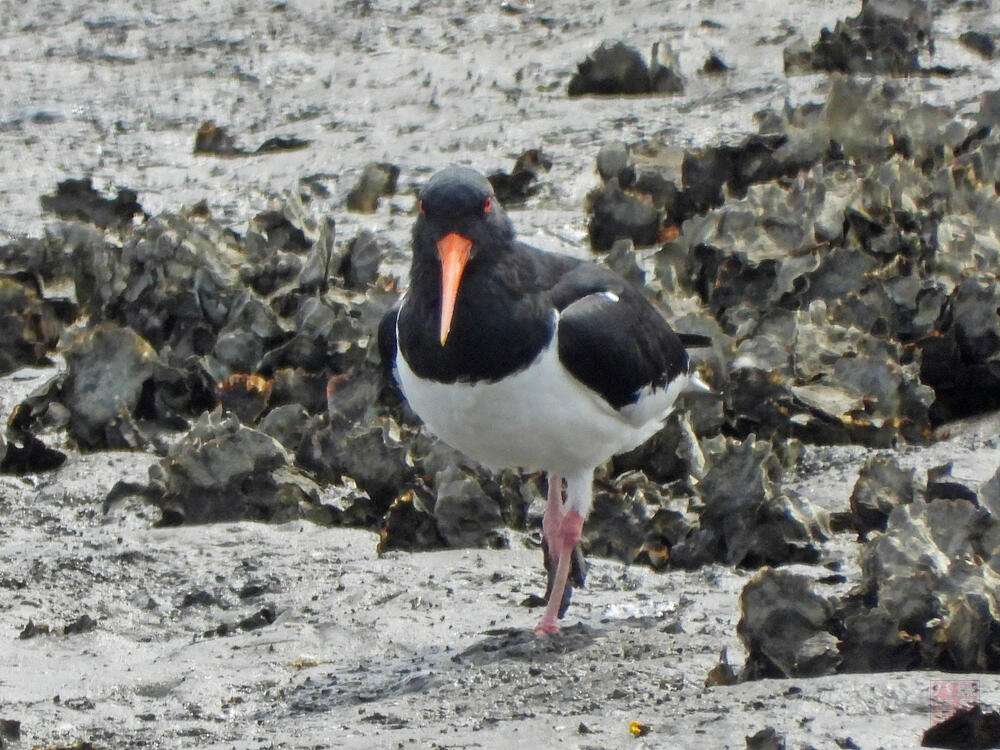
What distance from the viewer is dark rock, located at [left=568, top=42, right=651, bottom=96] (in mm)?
9289

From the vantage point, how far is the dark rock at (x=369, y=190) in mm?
8234

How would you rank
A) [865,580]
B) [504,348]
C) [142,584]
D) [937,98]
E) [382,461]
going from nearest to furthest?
Answer: [865,580] < [504,348] < [142,584] < [382,461] < [937,98]

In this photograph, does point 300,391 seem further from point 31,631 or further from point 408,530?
point 31,631

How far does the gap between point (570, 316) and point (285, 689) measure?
1.41 meters

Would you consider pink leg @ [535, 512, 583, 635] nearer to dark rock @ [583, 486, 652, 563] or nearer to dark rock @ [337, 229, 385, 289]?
dark rock @ [583, 486, 652, 563]

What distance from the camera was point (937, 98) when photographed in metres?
8.83

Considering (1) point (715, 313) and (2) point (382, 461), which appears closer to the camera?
(2) point (382, 461)

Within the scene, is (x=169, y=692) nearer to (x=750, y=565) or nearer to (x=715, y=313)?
(x=750, y=565)

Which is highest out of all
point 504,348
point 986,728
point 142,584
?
point 504,348

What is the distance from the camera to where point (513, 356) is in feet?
15.4

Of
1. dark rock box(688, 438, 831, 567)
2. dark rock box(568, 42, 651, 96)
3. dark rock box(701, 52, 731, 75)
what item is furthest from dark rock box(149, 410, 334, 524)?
dark rock box(701, 52, 731, 75)

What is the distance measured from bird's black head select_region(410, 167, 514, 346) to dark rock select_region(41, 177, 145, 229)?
148 inches

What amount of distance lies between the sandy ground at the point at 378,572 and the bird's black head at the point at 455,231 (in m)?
0.94

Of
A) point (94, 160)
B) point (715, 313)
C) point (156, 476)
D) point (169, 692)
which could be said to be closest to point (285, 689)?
point (169, 692)
